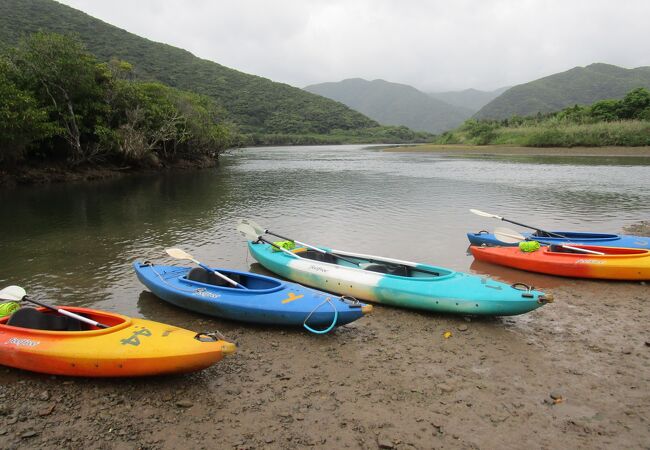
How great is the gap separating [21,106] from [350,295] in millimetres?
24248

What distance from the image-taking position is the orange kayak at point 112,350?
5.92 meters

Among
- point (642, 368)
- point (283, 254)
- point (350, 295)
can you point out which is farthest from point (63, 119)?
point (642, 368)

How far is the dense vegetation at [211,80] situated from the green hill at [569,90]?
1446 inches

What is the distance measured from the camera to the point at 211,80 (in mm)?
107812

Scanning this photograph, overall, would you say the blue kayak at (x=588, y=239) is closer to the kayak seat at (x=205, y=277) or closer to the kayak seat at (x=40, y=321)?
the kayak seat at (x=205, y=277)

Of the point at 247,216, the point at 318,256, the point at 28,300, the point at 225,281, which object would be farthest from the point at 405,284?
the point at 247,216

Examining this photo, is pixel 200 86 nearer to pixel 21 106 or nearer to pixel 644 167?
pixel 21 106

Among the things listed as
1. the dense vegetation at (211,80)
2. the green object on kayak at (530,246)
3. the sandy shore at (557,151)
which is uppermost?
the dense vegetation at (211,80)

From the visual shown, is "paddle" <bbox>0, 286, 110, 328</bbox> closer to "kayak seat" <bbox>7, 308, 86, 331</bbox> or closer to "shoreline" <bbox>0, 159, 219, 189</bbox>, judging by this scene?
"kayak seat" <bbox>7, 308, 86, 331</bbox>

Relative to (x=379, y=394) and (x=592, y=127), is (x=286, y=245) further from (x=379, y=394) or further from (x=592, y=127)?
(x=592, y=127)

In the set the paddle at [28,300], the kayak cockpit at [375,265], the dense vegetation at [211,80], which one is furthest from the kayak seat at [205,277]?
the dense vegetation at [211,80]

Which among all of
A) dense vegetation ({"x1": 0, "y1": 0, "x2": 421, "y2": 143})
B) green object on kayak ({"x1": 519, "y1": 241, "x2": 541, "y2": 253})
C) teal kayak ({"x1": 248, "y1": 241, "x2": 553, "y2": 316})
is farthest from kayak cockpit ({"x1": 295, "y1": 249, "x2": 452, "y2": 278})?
dense vegetation ({"x1": 0, "y1": 0, "x2": 421, "y2": 143})

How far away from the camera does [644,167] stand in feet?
118

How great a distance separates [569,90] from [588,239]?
165 m
